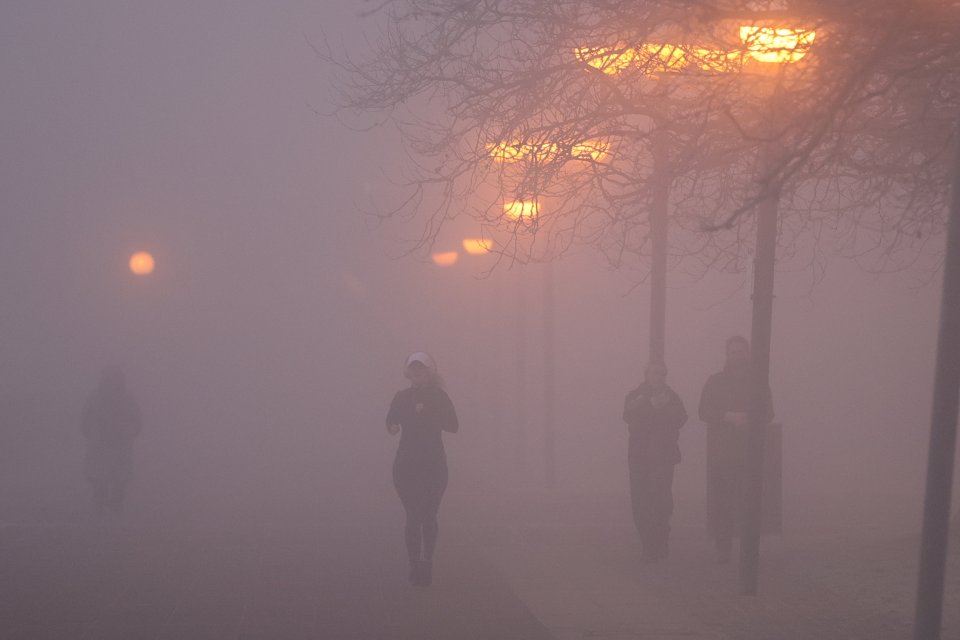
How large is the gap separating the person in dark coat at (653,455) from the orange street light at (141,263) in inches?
1367

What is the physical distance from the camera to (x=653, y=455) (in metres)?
11.0

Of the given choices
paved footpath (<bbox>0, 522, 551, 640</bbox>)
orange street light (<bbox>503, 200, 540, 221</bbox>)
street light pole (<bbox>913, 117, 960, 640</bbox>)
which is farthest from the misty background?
street light pole (<bbox>913, 117, 960, 640</bbox>)

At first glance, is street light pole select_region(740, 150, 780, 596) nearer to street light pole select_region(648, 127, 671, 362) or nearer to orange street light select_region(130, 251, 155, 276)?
street light pole select_region(648, 127, 671, 362)

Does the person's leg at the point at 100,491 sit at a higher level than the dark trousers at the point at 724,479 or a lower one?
lower

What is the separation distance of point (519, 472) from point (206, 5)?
32.0m

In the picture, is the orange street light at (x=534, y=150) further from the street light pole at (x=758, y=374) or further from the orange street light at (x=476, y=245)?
the street light pole at (x=758, y=374)

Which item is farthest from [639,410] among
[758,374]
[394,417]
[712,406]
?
[394,417]

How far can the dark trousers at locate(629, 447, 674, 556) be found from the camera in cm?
1087

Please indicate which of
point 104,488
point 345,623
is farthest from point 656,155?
point 104,488

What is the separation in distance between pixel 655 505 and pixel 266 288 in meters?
34.7

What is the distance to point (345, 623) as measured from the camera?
8.24m

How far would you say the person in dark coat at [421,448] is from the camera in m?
10.1

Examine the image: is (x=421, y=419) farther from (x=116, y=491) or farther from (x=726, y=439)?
(x=116, y=491)

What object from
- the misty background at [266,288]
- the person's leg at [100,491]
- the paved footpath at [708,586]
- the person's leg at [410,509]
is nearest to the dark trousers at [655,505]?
the paved footpath at [708,586]
